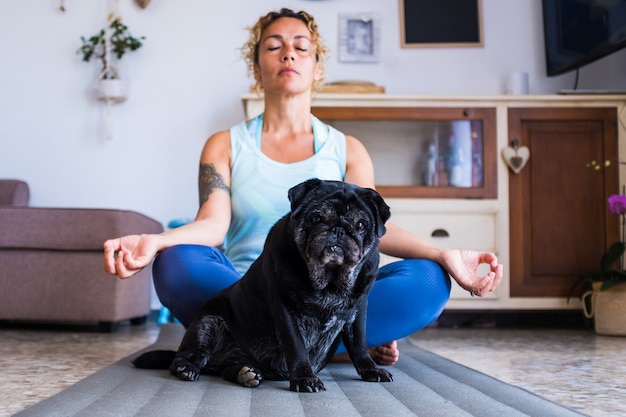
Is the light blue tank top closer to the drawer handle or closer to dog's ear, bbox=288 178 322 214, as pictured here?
dog's ear, bbox=288 178 322 214

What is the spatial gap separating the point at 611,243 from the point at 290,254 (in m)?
2.39

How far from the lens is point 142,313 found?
3.42m

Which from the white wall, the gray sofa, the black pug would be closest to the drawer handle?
the white wall

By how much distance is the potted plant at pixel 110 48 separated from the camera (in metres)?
3.73

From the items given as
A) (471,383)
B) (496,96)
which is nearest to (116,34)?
(496,96)

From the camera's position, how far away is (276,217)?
5.93 ft

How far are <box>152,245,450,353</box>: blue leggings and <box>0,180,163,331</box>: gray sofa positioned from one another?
143 centimetres

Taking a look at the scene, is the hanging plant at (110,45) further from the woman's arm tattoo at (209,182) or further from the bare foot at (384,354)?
the bare foot at (384,354)

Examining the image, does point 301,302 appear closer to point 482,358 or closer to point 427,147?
point 482,358

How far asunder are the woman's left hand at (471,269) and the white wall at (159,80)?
2283mm

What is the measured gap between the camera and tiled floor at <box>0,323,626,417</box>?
1.42m

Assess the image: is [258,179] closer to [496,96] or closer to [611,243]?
[496,96]

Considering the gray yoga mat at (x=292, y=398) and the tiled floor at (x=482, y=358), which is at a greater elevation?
the gray yoga mat at (x=292, y=398)

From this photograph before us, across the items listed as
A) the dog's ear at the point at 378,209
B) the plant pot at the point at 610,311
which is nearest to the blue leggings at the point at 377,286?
the dog's ear at the point at 378,209
